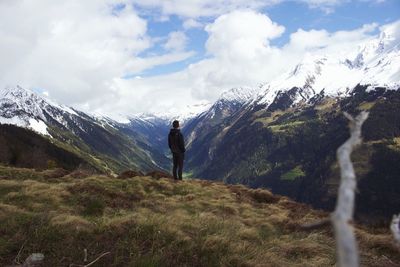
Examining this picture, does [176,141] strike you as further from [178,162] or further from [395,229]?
[395,229]

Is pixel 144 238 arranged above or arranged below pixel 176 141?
below

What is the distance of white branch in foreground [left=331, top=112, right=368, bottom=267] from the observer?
3254 millimetres

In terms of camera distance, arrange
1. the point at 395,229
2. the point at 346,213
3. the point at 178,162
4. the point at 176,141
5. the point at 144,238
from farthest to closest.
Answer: the point at 178,162 < the point at 176,141 < the point at 144,238 < the point at 395,229 < the point at 346,213

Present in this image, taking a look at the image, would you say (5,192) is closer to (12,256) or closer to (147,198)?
(147,198)

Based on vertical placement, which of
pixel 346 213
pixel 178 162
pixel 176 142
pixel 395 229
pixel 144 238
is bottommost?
pixel 144 238

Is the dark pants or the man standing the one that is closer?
the man standing

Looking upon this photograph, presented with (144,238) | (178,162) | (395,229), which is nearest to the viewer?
(395,229)

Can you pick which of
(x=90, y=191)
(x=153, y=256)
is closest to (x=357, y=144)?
(x=153, y=256)

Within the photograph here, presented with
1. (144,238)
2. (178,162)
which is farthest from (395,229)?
(178,162)

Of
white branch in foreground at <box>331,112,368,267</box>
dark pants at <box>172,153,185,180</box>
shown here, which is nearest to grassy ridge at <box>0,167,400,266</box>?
white branch in foreground at <box>331,112,368,267</box>

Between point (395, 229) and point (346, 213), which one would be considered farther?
point (395, 229)

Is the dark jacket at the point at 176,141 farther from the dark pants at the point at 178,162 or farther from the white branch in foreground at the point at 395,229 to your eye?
the white branch in foreground at the point at 395,229

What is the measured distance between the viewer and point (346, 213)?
3574 millimetres

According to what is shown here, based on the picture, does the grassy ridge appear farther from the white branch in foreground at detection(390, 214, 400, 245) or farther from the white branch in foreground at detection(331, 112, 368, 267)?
the white branch in foreground at detection(331, 112, 368, 267)
